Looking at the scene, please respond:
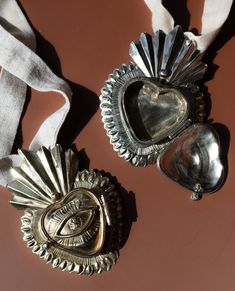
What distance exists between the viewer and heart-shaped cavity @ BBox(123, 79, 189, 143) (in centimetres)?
70

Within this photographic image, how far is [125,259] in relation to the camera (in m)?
0.69

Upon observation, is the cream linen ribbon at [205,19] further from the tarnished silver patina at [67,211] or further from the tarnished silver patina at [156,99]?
the tarnished silver patina at [67,211]

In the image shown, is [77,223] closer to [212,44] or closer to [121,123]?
[121,123]

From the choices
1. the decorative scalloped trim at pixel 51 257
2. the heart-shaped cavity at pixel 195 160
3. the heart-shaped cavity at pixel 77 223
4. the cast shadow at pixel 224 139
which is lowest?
the decorative scalloped trim at pixel 51 257

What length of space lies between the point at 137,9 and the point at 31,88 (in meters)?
0.17

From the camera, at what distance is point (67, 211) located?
2.16ft

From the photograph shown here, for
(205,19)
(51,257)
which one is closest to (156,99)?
(205,19)

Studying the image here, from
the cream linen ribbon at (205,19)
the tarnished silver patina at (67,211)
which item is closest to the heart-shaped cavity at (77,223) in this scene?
the tarnished silver patina at (67,211)

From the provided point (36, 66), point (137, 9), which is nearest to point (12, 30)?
point (36, 66)

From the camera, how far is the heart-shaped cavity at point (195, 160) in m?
0.69

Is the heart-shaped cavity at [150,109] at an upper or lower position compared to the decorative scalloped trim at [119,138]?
upper

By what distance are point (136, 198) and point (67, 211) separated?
0.29 ft

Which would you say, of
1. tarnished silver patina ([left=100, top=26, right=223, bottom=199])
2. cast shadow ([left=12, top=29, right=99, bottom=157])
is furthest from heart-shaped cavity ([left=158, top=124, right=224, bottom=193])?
cast shadow ([left=12, top=29, right=99, bottom=157])

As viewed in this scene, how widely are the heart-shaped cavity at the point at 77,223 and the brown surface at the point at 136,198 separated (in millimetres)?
42
